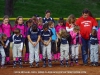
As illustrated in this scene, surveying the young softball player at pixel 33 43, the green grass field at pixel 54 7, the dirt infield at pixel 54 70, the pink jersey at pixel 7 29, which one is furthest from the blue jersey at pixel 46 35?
the green grass field at pixel 54 7

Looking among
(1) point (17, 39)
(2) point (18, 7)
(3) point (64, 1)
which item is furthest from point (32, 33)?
(3) point (64, 1)

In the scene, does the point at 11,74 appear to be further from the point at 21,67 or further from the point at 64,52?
the point at 64,52

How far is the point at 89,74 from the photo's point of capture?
1188 cm

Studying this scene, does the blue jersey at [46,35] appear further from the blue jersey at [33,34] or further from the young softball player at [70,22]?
the young softball player at [70,22]

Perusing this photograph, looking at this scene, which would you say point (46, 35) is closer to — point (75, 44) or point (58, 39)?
point (58, 39)

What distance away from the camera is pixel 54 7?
38.0 metres

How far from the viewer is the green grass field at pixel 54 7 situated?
117 ft

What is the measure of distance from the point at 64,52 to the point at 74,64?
0.75 m

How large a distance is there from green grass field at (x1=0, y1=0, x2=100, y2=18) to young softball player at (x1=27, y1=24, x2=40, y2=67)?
20.6m

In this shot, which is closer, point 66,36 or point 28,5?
point 66,36

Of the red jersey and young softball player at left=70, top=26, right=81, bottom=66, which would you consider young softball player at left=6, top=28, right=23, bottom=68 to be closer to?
young softball player at left=70, top=26, right=81, bottom=66

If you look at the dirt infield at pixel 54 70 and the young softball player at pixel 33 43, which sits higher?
the young softball player at pixel 33 43

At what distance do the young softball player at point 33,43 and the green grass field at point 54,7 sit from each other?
20645 millimetres

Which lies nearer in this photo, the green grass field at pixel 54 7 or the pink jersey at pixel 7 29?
the pink jersey at pixel 7 29
